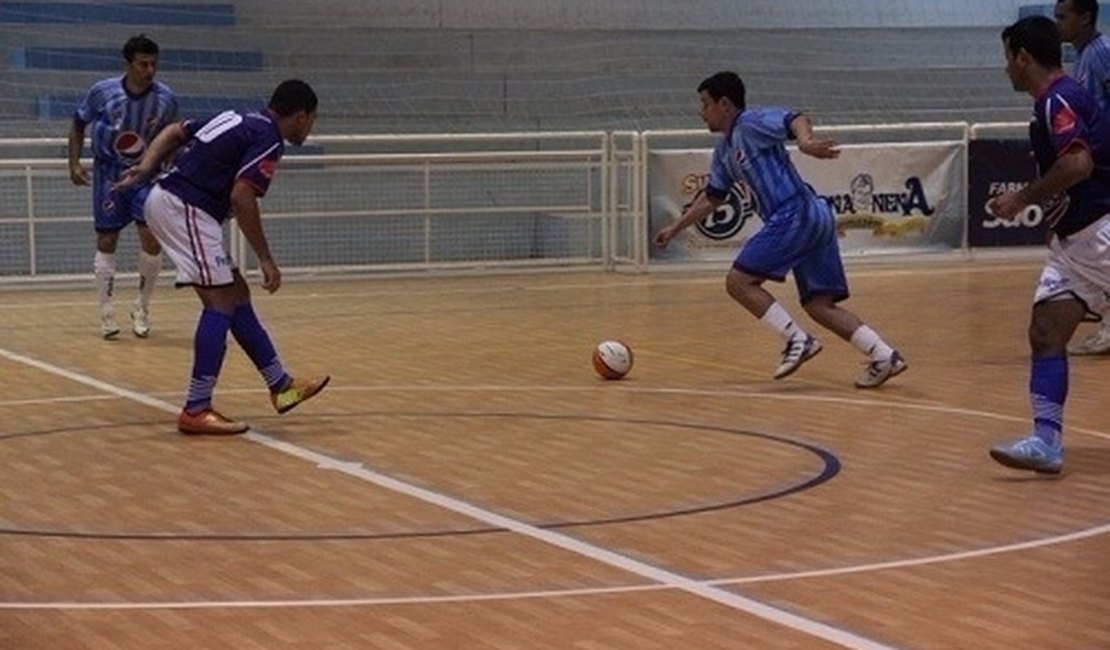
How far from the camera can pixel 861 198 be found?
21328 millimetres

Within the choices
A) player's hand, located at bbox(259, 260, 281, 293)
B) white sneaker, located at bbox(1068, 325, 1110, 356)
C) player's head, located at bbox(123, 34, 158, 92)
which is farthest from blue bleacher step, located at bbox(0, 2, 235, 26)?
player's hand, located at bbox(259, 260, 281, 293)

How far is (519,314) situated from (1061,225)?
8.21m

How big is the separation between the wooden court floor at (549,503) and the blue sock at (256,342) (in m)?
0.25

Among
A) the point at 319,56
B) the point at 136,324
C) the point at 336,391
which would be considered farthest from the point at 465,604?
the point at 319,56

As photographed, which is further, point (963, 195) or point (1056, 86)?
point (963, 195)

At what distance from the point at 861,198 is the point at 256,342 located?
11592mm

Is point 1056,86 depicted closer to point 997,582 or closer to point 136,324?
point 997,582

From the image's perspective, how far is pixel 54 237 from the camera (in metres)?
20.9

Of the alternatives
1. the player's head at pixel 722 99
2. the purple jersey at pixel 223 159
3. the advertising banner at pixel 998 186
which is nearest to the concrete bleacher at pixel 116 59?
the advertising banner at pixel 998 186

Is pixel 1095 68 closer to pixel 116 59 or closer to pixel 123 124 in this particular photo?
pixel 123 124

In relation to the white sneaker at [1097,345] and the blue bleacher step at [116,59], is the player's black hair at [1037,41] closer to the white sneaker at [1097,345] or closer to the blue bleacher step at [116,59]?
the white sneaker at [1097,345]

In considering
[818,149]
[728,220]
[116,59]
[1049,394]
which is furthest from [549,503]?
[116,59]

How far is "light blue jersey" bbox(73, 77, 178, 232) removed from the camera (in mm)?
14891

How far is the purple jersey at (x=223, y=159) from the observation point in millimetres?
10234
